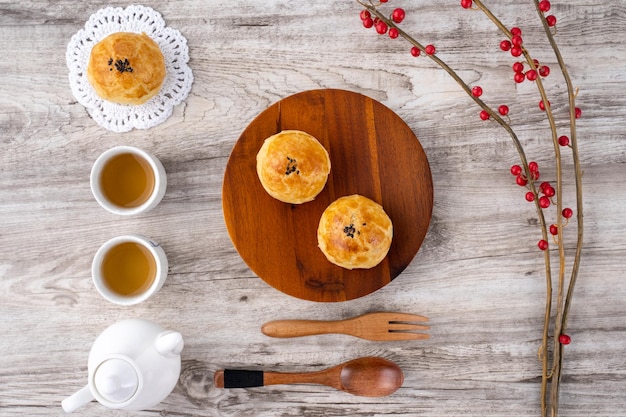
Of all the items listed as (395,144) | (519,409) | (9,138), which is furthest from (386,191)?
(9,138)

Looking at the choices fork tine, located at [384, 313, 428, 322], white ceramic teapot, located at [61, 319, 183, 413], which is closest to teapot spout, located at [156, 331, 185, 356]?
white ceramic teapot, located at [61, 319, 183, 413]

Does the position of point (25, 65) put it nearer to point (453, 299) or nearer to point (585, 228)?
point (453, 299)

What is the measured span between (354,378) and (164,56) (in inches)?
36.8

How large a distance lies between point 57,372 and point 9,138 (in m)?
0.61

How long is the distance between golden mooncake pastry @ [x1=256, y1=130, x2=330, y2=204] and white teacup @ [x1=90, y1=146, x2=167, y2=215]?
27 centimetres

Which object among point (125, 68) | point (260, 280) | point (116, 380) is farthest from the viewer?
point (260, 280)

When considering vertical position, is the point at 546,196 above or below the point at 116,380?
above

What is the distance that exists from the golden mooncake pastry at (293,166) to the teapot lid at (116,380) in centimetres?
48

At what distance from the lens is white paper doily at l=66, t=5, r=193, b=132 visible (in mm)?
1401

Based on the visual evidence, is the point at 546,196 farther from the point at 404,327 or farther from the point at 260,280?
the point at 260,280

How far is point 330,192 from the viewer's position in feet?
4.29

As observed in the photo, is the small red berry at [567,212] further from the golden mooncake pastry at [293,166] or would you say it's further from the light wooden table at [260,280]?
the golden mooncake pastry at [293,166]

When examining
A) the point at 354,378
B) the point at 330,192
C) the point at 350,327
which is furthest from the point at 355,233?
the point at 354,378

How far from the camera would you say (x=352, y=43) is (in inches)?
56.2
